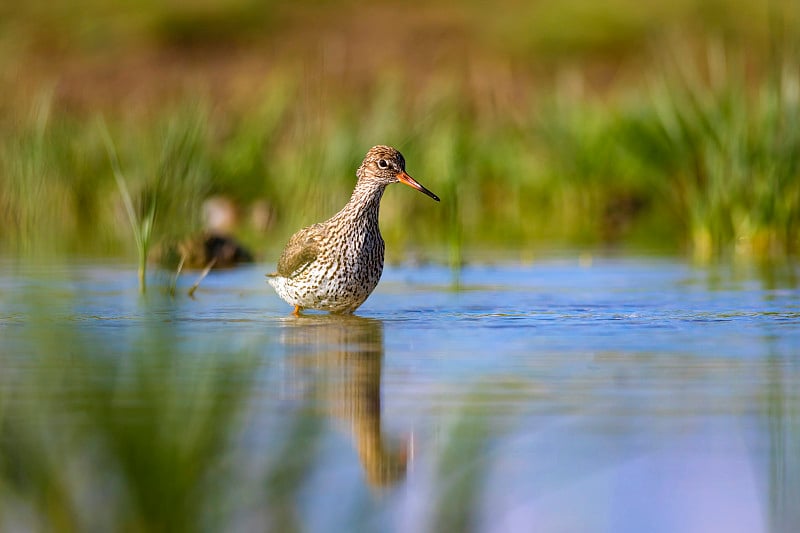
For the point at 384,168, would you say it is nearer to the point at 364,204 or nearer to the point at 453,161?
the point at 364,204

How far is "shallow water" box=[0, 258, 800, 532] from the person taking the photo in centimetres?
379

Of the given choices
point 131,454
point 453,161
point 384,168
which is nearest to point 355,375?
point 131,454

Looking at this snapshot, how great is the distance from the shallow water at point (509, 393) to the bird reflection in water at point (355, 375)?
0.05 ft

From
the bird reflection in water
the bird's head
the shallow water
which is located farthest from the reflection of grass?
the bird's head

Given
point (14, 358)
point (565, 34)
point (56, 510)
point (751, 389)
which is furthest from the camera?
point (565, 34)

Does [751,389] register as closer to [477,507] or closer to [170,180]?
[477,507]

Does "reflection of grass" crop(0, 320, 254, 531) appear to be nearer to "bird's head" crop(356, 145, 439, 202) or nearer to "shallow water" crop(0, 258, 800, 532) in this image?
"shallow water" crop(0, 258, 800, 532)

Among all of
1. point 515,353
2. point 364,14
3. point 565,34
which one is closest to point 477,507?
point 515,353

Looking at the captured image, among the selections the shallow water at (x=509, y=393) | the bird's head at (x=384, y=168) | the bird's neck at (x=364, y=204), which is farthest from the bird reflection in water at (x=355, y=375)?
the bird's head at (x=384, y=168)

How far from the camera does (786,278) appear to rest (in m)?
9.65

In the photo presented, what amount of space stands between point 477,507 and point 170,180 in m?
6.03

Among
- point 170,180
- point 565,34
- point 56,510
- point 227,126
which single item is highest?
point 565,34

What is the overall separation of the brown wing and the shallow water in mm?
252

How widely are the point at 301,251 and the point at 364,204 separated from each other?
1.46ft
